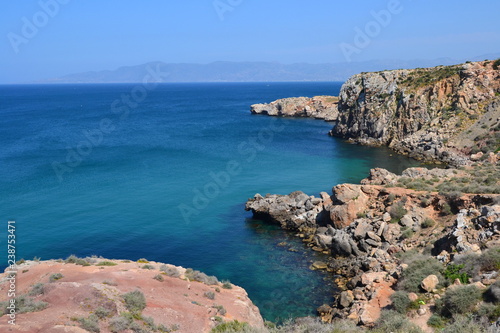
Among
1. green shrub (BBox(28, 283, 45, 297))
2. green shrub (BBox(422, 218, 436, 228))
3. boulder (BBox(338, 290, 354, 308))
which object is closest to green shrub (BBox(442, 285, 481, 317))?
boulder (BBox(338, 290, 354, 308))

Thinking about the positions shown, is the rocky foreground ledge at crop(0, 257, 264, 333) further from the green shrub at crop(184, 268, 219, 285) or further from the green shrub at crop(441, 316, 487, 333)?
the green shrub at crop(441, 316, 487, 333)

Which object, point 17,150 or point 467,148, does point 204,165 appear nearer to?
point 17,150

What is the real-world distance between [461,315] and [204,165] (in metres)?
45.3

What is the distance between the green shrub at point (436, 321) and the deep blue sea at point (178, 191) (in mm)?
8058

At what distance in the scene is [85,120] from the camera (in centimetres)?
10275

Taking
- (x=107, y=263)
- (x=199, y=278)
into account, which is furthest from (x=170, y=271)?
(x=107, y=263)

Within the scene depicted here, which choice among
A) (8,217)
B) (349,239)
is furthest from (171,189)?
(349,239)

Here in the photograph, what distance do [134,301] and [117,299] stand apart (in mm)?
731

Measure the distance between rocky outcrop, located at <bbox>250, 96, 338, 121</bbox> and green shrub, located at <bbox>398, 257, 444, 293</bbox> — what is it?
94.1 meters

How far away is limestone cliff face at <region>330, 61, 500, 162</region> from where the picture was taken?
60625 mm

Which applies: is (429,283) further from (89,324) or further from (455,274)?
(89,324)

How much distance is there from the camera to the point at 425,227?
29281 mm

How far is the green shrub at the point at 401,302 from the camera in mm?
18766

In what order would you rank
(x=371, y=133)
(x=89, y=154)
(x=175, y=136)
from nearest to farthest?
1. (x=89, y=154)
2. (x=371, y=133)
3. (x=175, y=136)
